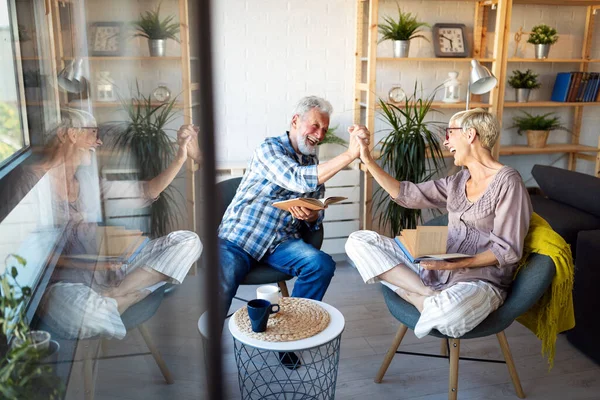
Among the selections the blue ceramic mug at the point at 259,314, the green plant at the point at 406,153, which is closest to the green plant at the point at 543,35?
the green plant at the point at 406,153

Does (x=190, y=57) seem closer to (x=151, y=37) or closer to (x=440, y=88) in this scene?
(x=151, y=37)

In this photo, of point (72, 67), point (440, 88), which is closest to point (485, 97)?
point (440, 88)

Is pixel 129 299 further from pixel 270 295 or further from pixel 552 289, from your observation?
pixel 552 289

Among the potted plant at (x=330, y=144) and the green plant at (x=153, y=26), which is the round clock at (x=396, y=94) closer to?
the potted plant at (x=330, y=144)

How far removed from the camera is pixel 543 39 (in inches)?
148

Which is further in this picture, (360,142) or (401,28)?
(401,28)

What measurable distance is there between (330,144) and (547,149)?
161cm

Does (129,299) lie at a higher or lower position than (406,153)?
higher

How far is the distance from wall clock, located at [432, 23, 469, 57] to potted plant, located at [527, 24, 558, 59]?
1.63ft

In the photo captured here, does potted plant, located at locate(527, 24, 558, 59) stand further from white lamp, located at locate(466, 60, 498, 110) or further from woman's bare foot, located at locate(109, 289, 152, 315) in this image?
woman's bare foot, located at locate(109, 289, 152, 315)

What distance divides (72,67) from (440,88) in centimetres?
381

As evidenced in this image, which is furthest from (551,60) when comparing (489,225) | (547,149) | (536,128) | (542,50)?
(489,225)

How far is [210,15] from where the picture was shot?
9.3 inches

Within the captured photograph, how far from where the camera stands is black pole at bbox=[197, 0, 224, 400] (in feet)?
0.77
